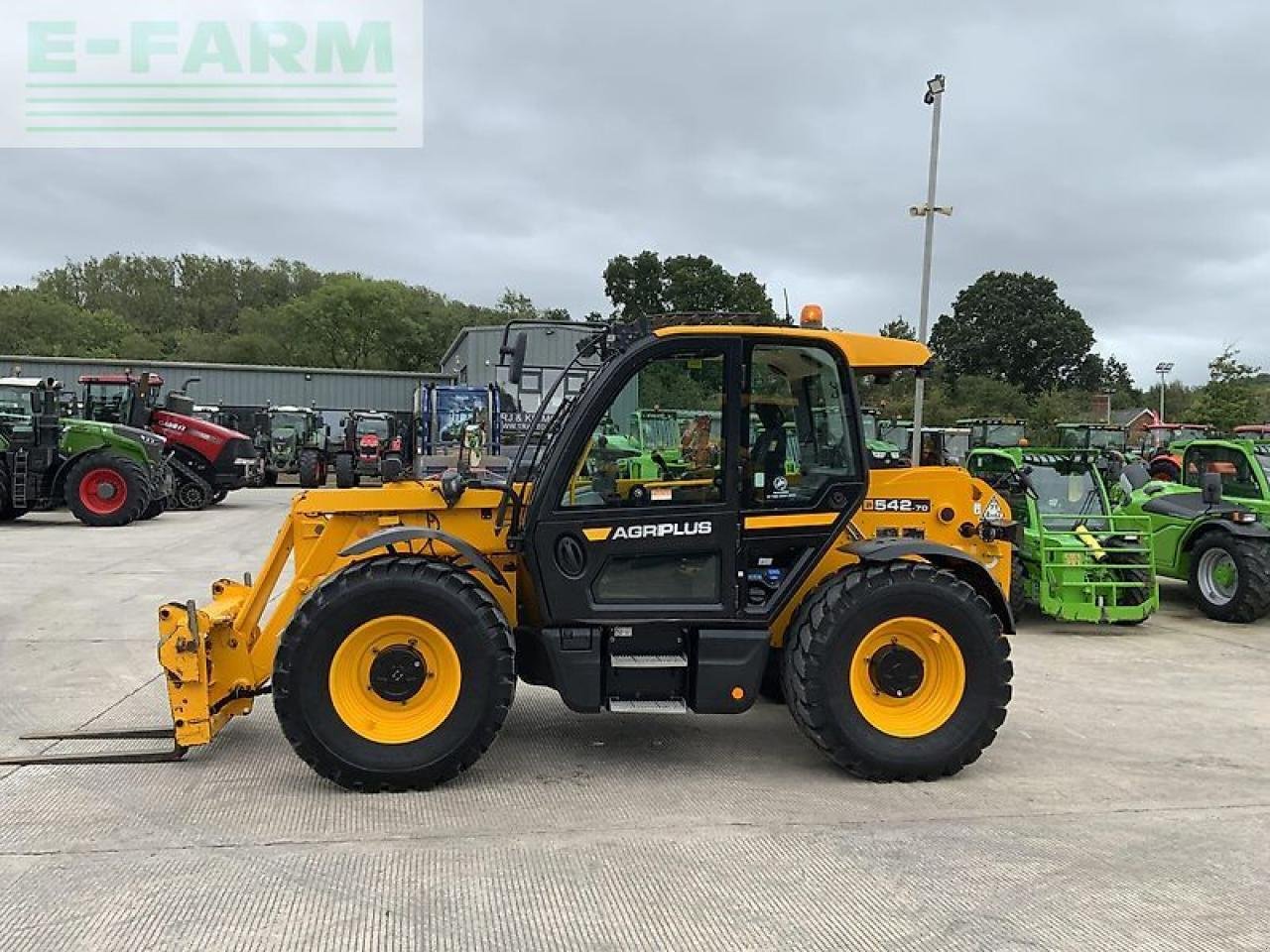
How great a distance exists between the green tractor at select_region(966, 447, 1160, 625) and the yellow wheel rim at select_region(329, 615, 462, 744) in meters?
5.56

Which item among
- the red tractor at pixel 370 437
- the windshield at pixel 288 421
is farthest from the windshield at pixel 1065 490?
the windshield at pixel 288 421

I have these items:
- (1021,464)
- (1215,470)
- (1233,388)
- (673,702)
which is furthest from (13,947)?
(1233,388)

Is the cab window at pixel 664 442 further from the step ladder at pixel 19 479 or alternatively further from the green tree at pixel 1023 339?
the green tree at pixel 1023 339

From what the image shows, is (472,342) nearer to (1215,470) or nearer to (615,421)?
(1215,470)

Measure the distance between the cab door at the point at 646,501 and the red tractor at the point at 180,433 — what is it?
16228 mm

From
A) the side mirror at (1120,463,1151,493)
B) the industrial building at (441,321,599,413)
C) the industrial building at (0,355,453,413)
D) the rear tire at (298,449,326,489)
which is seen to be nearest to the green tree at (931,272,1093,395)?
the industrial building at (0,355,453,413)

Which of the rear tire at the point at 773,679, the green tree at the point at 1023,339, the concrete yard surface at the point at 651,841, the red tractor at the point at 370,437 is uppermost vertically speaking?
the green tree at the point at 1023,339

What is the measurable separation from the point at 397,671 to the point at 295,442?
2615 cm

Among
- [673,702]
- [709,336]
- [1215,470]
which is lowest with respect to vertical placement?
[673,702]

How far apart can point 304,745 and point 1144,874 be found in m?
3.41

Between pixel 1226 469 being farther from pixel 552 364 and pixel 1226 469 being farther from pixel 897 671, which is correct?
pixel 552 364

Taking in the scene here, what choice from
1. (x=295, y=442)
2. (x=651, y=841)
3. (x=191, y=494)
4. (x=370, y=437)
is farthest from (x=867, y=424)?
(x=295, y=442)

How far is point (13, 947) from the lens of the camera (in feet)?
9.82

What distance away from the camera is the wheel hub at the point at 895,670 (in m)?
4.54
